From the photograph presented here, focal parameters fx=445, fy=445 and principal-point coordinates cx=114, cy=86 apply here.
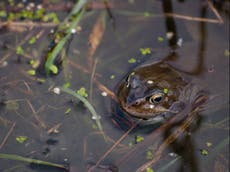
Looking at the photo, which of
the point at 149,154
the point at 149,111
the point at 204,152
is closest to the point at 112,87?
the point at 149,111

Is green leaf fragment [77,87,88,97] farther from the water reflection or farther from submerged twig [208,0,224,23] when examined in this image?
submerged twig [208,0,224,23]

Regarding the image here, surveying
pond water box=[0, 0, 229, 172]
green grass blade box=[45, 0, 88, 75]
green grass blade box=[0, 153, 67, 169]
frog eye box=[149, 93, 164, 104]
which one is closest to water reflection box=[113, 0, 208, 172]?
pond water box=[0, 0, 229, 172]

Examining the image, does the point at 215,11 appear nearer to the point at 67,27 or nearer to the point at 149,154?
the point at 67,27

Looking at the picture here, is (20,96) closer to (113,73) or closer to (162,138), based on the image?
Result: (113,73)

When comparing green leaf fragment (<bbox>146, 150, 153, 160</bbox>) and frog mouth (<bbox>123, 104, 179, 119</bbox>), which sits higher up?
frog mouth (<bbox>123, 104, 179, 119</bbox>)

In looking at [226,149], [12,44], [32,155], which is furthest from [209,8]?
[32,155]

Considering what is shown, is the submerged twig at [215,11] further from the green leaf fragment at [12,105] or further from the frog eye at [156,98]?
the green leaf fragment at [12,105]
